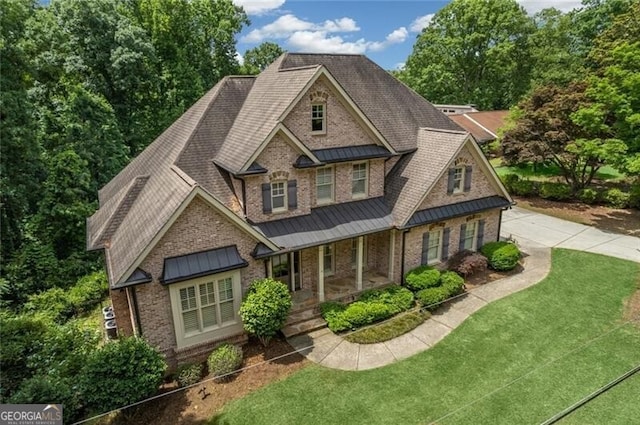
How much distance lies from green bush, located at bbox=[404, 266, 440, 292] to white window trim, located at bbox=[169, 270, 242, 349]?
24.9 feet

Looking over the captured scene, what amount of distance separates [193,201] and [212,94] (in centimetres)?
835

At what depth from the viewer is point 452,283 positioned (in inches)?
674

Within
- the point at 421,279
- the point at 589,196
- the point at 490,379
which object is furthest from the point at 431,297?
the point at 589,196

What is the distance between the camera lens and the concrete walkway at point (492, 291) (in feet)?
44.6

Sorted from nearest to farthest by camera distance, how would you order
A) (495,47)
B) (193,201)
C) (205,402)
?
(205,402)
(193,201)
(495,47)

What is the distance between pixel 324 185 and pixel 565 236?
1659cm

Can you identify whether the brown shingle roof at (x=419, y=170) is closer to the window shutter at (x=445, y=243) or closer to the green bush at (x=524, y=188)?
the window shutter at (x=445, y=243)

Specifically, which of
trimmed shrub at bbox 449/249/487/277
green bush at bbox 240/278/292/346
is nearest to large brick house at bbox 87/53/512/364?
trimmed shrub at bbox 449/249/487/277

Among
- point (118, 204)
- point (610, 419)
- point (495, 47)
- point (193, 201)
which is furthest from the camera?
point (495, 47)

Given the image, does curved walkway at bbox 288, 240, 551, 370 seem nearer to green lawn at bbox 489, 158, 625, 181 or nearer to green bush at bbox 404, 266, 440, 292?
green bush at bbox 404, 266, 440, 292

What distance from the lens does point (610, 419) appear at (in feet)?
35.1

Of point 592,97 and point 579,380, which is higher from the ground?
point 592,97

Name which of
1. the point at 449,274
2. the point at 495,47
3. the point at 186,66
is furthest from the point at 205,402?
the point at 495,47

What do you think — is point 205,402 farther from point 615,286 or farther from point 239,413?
point 615,286
